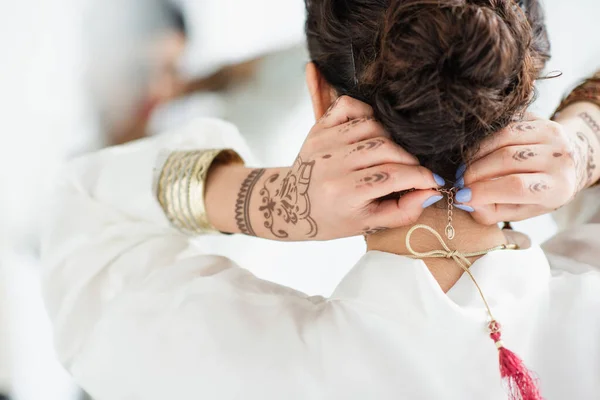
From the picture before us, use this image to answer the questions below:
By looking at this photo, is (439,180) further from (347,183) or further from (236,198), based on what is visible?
(236,198)

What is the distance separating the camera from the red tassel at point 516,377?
0.58 m

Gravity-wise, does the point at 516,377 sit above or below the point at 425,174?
below

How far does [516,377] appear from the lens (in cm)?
59

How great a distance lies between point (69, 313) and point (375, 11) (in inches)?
23.9

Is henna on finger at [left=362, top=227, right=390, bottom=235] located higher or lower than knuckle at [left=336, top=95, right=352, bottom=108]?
lower

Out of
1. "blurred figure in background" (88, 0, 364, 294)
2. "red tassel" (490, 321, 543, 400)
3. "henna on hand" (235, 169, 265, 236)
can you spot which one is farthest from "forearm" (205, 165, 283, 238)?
"blurred figure in background" (88, 0, 364, 294)

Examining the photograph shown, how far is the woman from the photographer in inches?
21.3

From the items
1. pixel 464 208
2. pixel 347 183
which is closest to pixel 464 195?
pixel 464 208

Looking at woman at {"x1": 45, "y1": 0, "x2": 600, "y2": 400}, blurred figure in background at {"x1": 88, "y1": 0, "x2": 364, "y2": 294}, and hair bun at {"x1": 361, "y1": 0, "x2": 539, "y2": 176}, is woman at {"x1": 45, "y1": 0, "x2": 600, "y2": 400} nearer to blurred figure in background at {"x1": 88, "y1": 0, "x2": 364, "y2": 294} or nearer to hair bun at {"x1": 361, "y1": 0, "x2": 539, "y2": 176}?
hair bun at {"x1": 361, "y1": 0, "x2": 539, "y2": 176}

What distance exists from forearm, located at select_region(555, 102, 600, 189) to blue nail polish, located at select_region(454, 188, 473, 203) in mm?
249

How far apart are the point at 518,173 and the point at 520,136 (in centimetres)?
4

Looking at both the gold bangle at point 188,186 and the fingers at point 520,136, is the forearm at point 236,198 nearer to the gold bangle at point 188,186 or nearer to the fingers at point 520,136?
the gold bangle at point 188,186

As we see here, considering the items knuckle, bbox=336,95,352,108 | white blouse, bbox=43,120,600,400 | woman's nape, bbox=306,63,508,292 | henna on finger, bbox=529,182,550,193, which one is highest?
knuckle, bbox=336,95,352,108

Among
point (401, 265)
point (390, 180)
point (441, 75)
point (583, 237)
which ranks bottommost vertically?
point (583, 237)
